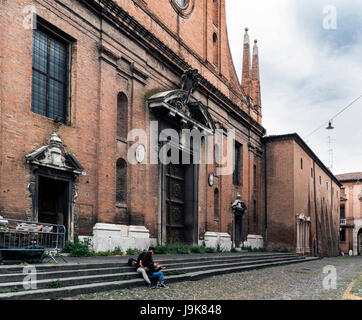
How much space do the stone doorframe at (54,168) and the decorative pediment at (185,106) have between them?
4.79 metres

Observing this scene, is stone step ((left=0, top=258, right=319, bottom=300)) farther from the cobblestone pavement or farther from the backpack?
the backpack

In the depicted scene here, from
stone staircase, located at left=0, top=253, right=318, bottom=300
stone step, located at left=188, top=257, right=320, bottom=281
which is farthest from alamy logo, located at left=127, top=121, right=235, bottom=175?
stone step, located at left=188, top=257, right=320, bottom=281

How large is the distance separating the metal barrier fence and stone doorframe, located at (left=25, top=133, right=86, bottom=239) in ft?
2.72

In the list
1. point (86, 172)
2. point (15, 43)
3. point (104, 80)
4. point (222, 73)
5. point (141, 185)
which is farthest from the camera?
point (222, 73)

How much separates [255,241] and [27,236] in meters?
19.5

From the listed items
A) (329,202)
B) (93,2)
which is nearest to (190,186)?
(93,2)

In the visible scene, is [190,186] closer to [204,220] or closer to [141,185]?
[204,220]

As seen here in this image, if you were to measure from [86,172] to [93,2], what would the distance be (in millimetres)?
5292

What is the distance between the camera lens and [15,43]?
1169 cm

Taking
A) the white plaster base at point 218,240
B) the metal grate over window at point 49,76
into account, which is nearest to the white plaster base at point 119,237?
the metal grate over window at point 49,76

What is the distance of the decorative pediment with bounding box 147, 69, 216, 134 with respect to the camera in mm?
17234

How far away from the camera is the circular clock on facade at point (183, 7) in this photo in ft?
67.1

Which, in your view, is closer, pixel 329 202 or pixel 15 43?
pixel 15 43

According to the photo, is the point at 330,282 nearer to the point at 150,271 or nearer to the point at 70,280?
the point at 150,271
